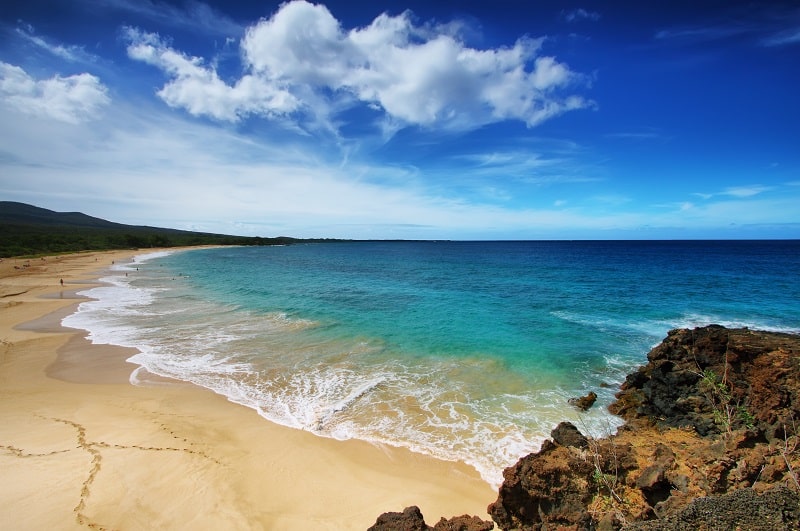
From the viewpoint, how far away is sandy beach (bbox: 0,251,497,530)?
675 centimetres

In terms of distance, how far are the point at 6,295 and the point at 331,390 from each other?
33504 millimetres

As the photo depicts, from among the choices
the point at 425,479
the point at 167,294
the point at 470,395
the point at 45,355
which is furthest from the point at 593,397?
the point at 167,294

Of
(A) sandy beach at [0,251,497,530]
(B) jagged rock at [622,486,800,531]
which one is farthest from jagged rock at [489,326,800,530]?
(A) sandy beach at [0,251,497,530]

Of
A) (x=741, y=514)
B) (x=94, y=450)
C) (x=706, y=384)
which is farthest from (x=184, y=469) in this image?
(x=706, y=384)

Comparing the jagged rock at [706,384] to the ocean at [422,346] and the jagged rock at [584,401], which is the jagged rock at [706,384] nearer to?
the jagged rock at [584,401]

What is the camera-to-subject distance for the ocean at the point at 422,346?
34.1 ft

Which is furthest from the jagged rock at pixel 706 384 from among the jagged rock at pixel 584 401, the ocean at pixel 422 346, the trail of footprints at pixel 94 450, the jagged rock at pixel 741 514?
the trail of footprints at pixel 94 450

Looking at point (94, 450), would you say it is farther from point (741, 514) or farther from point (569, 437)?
point (741, 514)

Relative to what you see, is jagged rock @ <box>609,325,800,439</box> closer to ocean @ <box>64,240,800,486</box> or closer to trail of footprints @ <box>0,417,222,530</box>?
ocean @ <box>64,240,800,486</box>

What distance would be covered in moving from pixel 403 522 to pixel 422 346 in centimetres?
1223

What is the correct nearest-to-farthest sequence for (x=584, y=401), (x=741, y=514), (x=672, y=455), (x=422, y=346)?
(x=741, y=514) < (x=672, y=455) < (x=584, y=401) < (x=422, y=346)

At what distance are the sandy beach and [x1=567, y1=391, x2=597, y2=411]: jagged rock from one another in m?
5.15

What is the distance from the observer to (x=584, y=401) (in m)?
11.5

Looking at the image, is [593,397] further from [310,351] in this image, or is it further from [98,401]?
[98,401]
